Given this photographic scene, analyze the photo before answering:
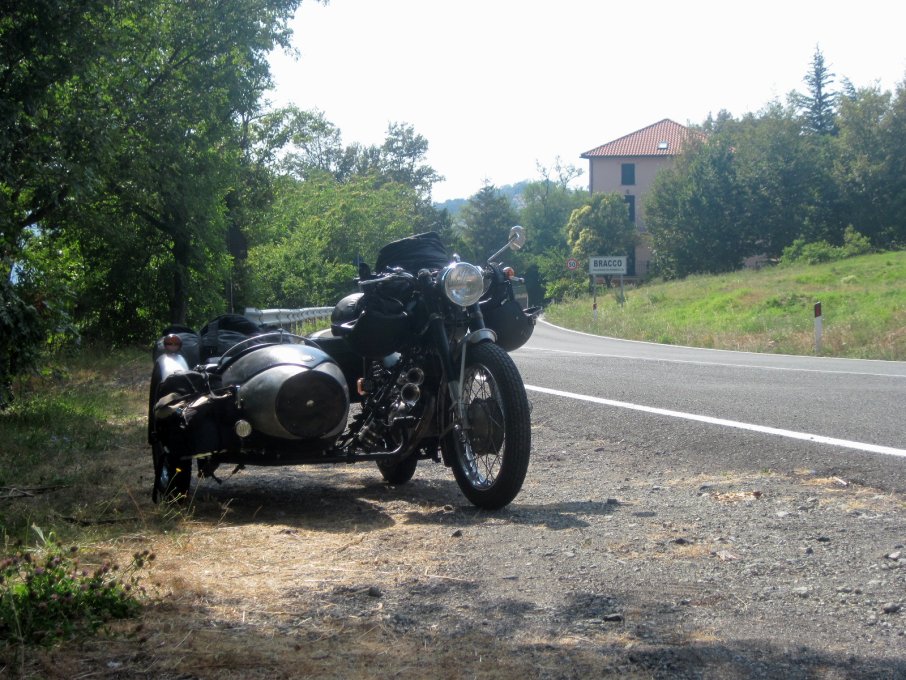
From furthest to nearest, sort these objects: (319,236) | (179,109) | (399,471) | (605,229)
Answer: (605,229) → (319,236) → (179,109) → (399,471)

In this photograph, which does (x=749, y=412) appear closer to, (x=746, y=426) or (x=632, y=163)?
(x=746, y=426)

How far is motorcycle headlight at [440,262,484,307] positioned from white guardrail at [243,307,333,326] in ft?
10.9

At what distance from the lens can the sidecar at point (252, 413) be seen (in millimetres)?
5320

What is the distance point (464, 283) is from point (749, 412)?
13.6ft

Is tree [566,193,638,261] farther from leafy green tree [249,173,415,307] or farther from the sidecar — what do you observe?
the sidecar

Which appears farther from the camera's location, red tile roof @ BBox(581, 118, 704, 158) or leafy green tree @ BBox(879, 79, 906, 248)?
red tile roof @ BBox(581, 118, 704, 158)

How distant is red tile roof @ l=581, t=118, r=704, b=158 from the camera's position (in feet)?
323

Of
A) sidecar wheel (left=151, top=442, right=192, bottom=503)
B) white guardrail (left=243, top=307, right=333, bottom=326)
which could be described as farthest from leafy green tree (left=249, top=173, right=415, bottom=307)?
sidecar wheel (left=151, top=442, right=192, bottom=503)

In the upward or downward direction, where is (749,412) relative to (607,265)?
downward

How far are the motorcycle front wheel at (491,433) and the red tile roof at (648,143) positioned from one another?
3716 inches

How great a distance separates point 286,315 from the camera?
55.0 feet

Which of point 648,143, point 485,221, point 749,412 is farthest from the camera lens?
point 648,143

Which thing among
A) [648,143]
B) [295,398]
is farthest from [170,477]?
[648,143]

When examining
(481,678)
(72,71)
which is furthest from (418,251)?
(72,71)
